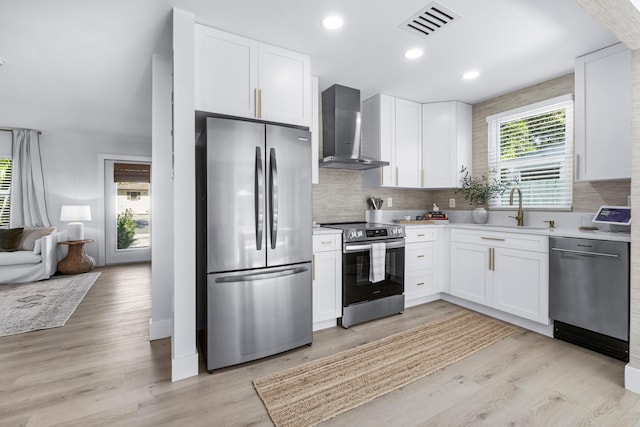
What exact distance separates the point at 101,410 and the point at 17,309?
8.86 ft

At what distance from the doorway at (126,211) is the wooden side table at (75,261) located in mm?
729

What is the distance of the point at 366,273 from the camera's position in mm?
3066

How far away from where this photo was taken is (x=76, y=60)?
2895 millimetres

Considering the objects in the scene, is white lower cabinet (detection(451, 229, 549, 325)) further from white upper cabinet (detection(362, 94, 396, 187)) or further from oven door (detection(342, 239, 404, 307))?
white upper cabinet (detection(362, 94, 396, 187))

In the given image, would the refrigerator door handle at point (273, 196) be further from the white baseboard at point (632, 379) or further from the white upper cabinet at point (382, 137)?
the white baseboard at point (632, 379)

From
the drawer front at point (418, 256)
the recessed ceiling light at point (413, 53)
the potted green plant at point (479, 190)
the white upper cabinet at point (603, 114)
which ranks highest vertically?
the recessed ceiling light at point (413, 53)

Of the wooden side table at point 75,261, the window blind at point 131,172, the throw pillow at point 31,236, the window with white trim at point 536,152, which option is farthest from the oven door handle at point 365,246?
the window blind at point 131,172

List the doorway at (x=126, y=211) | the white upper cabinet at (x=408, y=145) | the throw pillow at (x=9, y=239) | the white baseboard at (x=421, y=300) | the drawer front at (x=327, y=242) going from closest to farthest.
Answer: the drawer front at (x=327, y=242) < the white baseboard at (x=421, y=300) < the white upper cabinet at (x=408, y=145) < the throw pillow at (x=9, y=239) < the doorway at (x=126, y=211)

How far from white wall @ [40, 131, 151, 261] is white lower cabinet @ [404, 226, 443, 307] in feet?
19.2

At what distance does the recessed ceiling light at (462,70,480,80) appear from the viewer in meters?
3.10

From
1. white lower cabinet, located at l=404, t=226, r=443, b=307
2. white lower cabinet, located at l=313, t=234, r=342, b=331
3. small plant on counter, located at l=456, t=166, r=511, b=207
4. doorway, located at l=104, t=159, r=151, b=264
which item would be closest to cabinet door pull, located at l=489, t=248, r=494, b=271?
white lower cabinet, located at l=404, t=226, r=443, b=307

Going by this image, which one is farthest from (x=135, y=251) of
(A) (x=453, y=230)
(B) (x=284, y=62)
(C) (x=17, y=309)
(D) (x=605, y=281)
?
(D) (x=605, y=281)

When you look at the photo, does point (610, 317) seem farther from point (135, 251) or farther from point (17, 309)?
point (135, 251)

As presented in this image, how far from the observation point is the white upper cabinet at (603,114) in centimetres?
248
